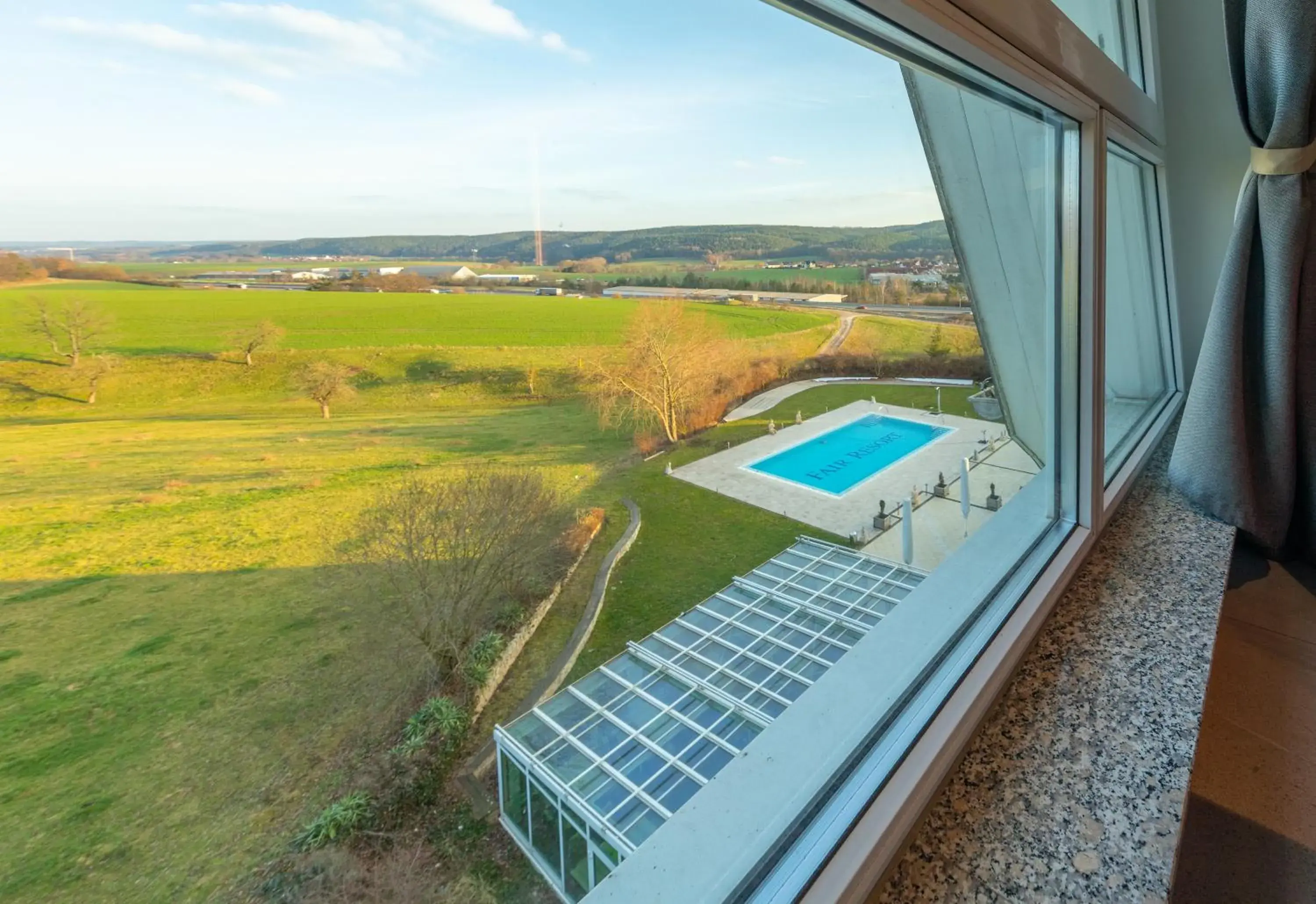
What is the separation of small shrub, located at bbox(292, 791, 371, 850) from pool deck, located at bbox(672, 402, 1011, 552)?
0.69 meters

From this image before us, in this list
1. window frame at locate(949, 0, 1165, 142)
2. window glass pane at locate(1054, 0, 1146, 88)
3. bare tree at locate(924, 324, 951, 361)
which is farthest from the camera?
window glass pane at locate(1054, 0, 1146, 88)

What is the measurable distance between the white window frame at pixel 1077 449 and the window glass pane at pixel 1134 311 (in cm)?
37

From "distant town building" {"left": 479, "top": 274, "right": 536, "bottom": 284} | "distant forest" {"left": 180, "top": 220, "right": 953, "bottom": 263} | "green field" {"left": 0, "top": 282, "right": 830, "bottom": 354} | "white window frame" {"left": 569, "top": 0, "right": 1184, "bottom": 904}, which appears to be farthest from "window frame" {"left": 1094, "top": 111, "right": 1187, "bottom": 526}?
"distant town building" {"left": 479, "top": 274, "right": 536, "bottom": 284}

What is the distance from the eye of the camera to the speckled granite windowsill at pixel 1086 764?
70 cm

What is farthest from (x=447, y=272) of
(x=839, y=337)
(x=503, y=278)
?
(x=839, y=337)

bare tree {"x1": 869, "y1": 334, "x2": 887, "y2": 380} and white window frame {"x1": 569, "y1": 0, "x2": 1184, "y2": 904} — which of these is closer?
white window frame {"x1": 569, "y1": 0, "x2": 1184, "y2": 904}

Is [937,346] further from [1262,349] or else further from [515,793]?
[515,793]

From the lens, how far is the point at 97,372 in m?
0.61

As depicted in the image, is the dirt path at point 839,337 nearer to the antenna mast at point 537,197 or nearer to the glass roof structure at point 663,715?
the glass roof structure at point 663,715

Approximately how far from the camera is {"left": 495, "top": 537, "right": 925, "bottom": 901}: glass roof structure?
679 mm

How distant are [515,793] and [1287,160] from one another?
7.74ft

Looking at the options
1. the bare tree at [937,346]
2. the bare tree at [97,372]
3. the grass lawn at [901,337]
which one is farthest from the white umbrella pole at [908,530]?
the bare tree at [97,372]

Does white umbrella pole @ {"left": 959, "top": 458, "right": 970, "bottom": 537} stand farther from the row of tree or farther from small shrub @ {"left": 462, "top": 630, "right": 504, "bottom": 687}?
the row of tree

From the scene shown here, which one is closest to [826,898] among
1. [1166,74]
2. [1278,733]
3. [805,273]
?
[805,273]
